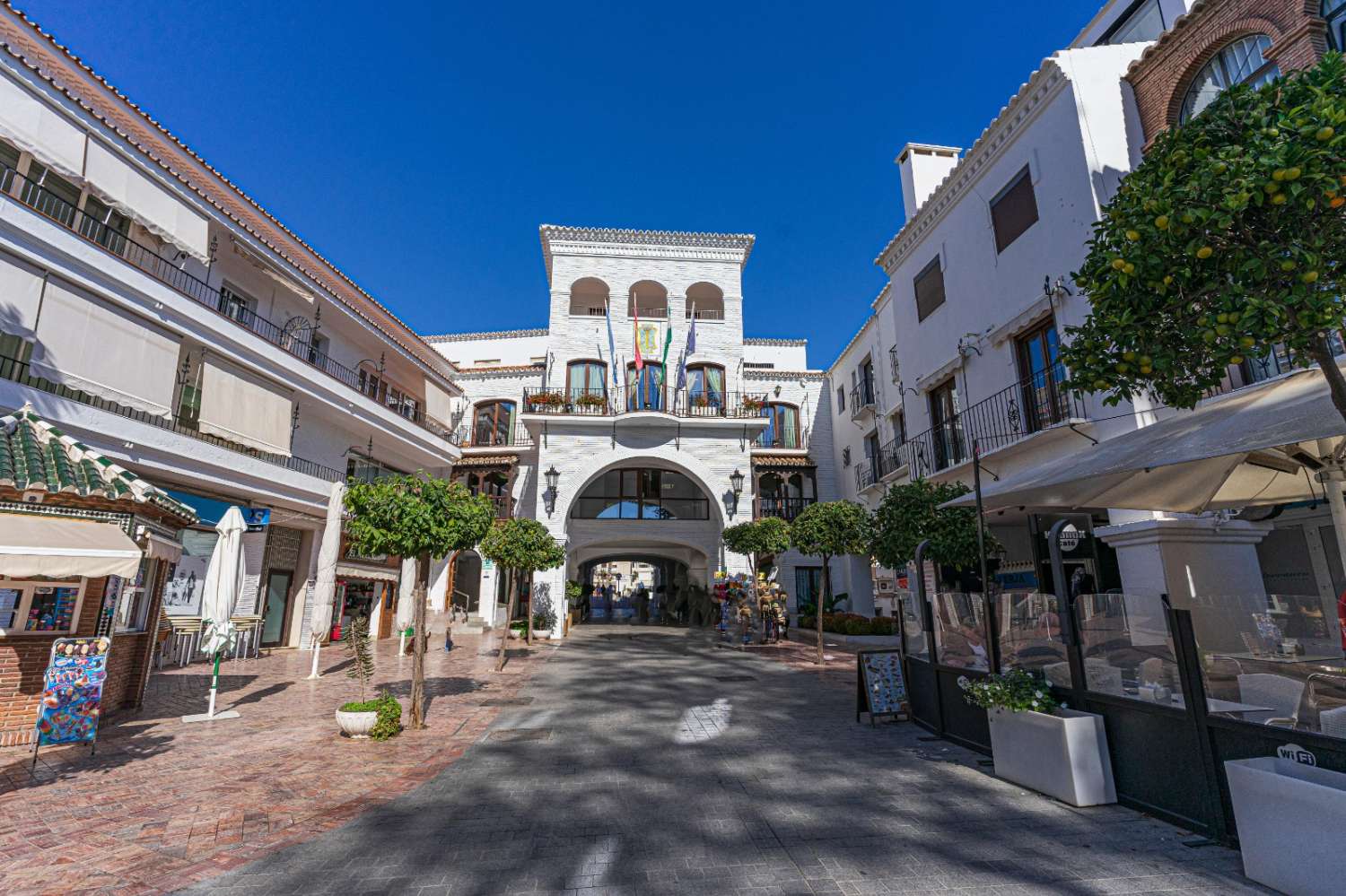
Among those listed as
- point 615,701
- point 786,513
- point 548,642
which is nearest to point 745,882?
point 615,701

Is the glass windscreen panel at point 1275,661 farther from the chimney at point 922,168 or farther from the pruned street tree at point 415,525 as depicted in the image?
the chimney at point 922,168

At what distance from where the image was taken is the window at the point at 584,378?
23.0 metres

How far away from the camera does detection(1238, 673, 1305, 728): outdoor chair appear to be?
13.2 feet

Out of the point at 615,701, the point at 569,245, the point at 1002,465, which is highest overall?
the point at 569,245

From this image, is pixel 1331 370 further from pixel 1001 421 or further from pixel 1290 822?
pixel 1001 421

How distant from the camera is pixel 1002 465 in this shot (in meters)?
12.5

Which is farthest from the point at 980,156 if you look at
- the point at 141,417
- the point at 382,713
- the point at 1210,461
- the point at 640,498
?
the point at 141,417

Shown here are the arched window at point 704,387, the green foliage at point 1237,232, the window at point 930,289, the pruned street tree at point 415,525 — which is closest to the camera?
the green foliage at point 1237,232

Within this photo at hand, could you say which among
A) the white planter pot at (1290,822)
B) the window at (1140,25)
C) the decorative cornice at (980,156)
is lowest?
the white planter pot at (1290,822)

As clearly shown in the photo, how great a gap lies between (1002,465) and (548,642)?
1419cm

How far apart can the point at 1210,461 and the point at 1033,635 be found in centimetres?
261

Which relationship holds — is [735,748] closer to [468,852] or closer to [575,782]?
[575,782]

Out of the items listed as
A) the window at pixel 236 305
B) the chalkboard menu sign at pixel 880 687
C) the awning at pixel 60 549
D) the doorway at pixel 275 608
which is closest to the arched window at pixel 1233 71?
the chalkboard menu sign at pixel 880 687

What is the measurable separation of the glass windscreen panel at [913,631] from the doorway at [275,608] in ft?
57.6
